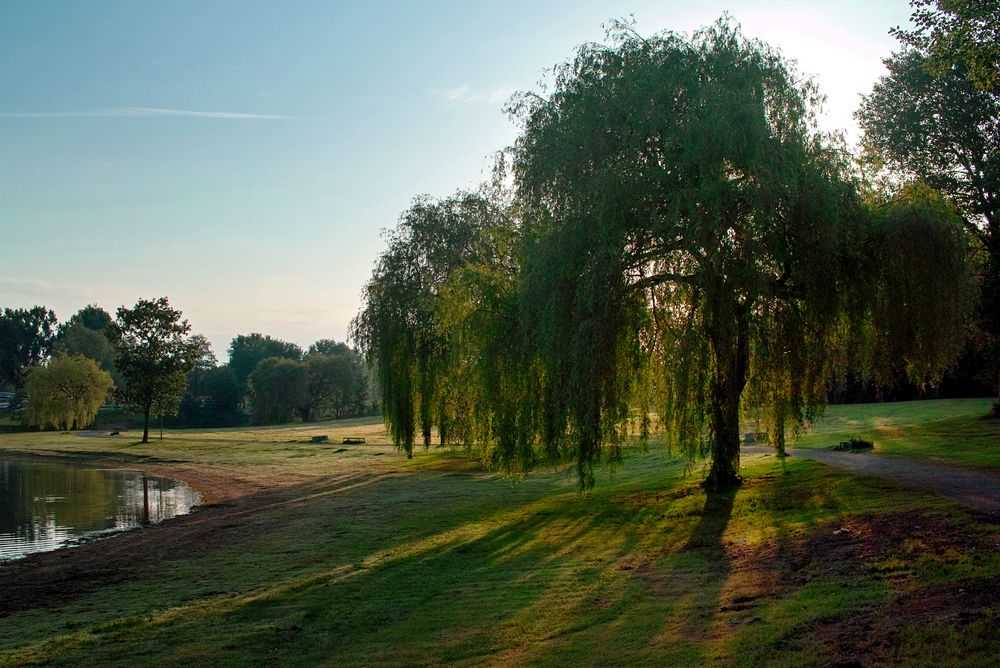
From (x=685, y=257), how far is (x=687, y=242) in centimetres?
82

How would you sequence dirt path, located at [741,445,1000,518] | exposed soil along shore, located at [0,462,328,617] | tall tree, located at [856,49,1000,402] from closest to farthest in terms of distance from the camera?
dirt path, located at [741,445,1000,518] < exposed soil along shore, located at [0,462,328,617] < tall tree, located at [856,49,1000,402]

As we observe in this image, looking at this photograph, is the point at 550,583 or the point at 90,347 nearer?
the point at 550,583

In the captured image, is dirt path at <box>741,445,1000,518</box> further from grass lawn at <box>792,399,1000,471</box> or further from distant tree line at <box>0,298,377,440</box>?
distant tree line at <box>0,298,377,440</box>

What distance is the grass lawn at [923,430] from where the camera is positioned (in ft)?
79.5

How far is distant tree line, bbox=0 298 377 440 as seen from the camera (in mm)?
67375

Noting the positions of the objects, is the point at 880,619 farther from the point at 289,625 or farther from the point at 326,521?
the point at 326,521

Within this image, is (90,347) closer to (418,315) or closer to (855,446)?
(418,315)

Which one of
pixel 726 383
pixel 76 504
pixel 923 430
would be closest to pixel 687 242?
pixel 726 383

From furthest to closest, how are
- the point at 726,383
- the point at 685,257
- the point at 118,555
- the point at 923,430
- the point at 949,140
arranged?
the point at 923,430 → the point at 949,140 → the point at 118,555 → the point at 726,383 → the point at 685,257

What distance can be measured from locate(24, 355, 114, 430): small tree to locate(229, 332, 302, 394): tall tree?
4200 cm

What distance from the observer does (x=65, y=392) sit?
81562 millimetres

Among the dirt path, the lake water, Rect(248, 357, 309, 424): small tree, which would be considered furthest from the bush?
Rect(248, 357, 309, 424): small tree

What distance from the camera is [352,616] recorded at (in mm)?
12789

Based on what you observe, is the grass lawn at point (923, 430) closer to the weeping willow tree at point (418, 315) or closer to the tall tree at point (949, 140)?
the tall tree at point (949, 140)
